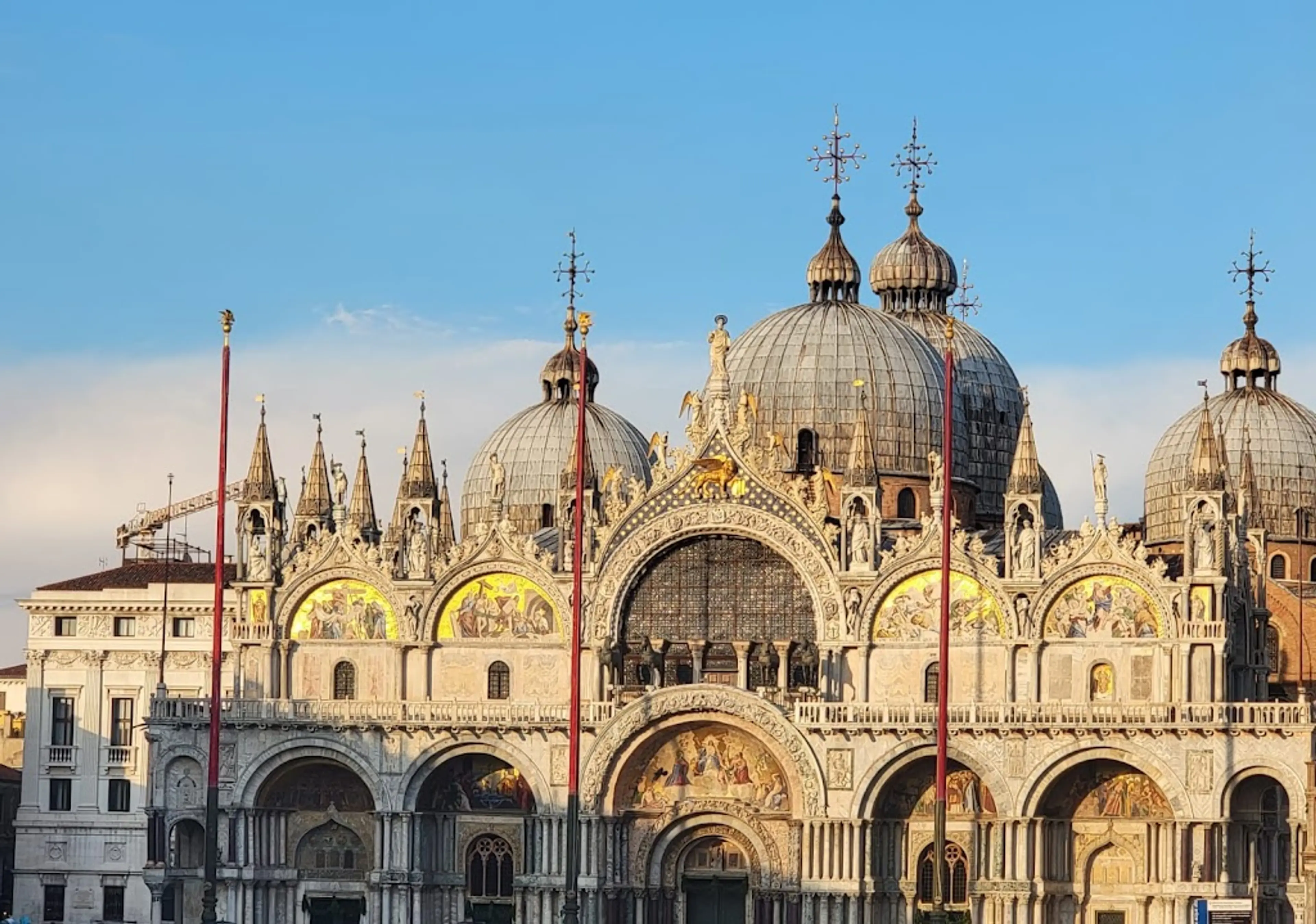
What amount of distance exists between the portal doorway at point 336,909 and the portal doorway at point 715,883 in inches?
366

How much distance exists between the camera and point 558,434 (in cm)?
11988

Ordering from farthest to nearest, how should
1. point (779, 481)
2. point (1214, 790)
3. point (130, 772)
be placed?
point (130, 772) → point (779, 481) → point (1214, 790)

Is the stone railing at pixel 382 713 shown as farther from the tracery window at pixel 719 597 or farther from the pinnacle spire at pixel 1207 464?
the pinnacle spire at pixel 1207 464

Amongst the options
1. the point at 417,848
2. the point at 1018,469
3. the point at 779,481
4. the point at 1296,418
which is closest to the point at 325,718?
the point at 417,848

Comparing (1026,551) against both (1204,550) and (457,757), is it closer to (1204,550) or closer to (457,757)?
(1204,550)

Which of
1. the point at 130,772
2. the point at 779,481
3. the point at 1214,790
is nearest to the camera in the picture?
the point at 1214,790

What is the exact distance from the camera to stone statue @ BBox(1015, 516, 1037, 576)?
92.8 metres

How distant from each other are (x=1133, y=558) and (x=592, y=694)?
613 inches

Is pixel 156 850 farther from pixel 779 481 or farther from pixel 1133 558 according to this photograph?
pixel 1133 558

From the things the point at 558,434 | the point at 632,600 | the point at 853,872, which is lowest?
the point at 853,872

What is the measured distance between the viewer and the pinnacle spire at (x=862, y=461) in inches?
3738

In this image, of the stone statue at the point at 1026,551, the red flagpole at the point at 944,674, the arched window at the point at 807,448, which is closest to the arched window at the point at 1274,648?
the arched window at the point at 807,448

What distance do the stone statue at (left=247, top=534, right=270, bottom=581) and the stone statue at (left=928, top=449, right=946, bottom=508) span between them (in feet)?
62.7

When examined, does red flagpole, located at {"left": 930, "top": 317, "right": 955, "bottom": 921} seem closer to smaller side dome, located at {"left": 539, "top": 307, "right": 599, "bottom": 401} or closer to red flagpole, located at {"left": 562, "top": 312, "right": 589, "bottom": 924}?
red flagpole, located at {"left": 562, "top": 312, "right": 589, "bottom": 924}
